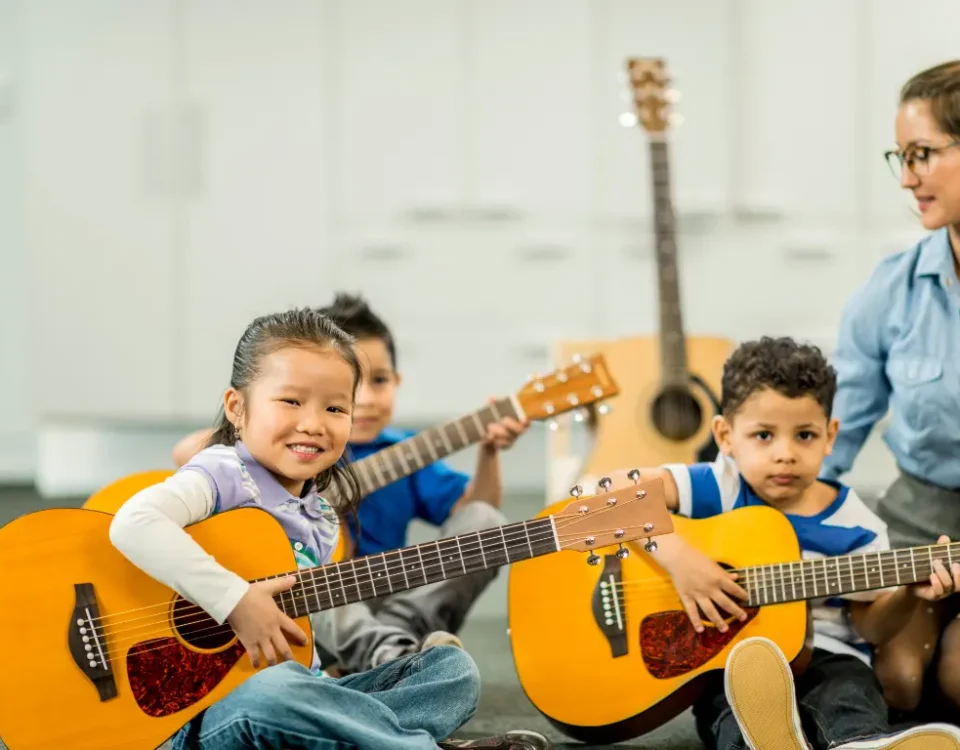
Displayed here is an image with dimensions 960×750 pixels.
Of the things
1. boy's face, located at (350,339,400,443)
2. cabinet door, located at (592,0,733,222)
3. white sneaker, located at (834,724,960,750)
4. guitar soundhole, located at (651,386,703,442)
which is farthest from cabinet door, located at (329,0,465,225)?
white sneaker, located at (834,724,960,750)

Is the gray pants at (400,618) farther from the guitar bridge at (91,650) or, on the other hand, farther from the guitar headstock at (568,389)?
the guitar bridge at (91,650)

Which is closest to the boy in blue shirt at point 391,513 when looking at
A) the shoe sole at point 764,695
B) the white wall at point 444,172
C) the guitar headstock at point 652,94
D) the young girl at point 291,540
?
the young girl at point 291,540

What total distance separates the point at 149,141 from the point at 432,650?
130 inches

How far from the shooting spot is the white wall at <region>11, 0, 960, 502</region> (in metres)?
4.56

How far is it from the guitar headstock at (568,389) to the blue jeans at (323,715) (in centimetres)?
65

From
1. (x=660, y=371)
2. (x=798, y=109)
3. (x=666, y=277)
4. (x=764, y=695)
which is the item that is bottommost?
(x=764, y=695)

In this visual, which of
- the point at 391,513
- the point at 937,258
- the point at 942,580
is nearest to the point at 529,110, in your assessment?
the point at 391,513

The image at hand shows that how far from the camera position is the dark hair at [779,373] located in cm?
191

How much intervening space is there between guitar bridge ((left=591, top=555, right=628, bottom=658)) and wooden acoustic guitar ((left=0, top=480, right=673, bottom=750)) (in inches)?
8.8

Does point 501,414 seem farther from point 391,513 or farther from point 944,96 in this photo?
point 944,96

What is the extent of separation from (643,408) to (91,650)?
177 centimetres

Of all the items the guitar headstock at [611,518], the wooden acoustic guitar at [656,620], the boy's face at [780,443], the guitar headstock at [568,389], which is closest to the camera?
the guitar headstock at [611,518]

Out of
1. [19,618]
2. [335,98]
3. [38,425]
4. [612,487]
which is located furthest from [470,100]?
[19,618]

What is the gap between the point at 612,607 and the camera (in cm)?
185
